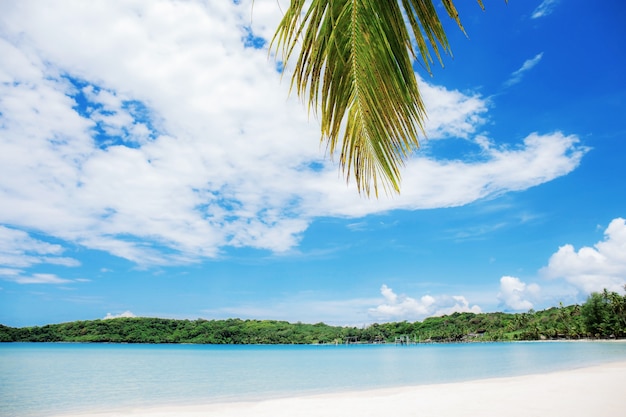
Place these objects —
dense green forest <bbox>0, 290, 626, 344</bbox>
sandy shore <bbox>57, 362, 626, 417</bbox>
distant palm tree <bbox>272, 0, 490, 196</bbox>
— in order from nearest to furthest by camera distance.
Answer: distant palm tree <bbox>272, 0, 490, 196</bbox>
sandy shore <bbox>57, 362, 626, 417</bbox>
dense green forest <bbox>0, 290, 626, 344</bbox>

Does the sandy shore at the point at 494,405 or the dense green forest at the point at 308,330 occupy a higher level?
the dense green forest at the point at 308,330

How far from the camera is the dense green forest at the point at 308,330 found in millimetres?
91875

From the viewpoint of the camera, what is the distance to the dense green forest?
91875 millimetres

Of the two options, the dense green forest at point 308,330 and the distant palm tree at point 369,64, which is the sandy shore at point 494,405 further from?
the dense green forest at point 308,330

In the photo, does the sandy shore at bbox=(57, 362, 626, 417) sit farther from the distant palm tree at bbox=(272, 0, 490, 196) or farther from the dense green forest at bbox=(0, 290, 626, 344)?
the dense green forest at bbox=(0, 290, 626, 344)

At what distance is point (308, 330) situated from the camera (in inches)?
5241

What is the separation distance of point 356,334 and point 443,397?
138121mm

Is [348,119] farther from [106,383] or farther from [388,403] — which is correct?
[106,383]

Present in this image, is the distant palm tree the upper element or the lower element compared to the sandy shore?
upper

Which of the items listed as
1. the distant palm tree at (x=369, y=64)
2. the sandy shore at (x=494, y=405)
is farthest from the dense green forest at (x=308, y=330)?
the distant palm tree at (x=369, y=64)

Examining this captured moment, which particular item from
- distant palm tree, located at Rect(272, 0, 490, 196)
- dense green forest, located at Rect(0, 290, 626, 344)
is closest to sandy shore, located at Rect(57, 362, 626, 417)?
distant palm tree, located at Rect(272, 0, 490, 196)

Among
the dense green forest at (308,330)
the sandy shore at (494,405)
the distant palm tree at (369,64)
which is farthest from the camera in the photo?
the dense green forest at (308,330)

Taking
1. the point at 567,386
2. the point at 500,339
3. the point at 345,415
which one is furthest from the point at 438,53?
the point at 500,339

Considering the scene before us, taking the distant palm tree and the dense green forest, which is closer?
the distant palm tree
